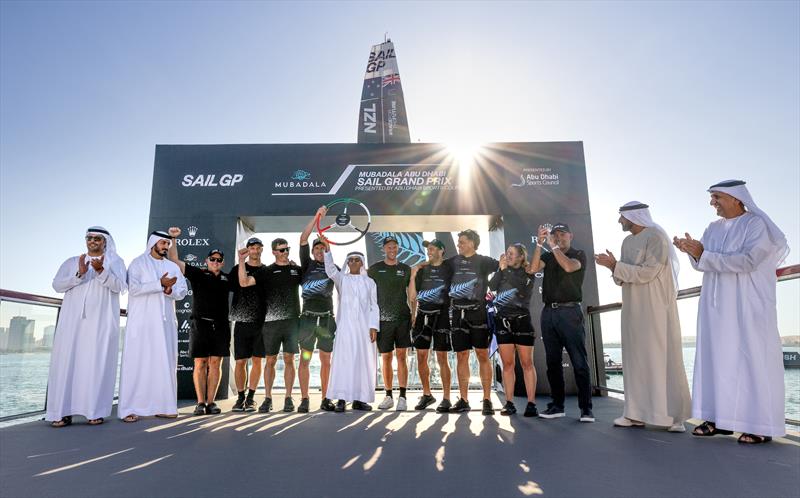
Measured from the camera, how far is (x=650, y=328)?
124 inches

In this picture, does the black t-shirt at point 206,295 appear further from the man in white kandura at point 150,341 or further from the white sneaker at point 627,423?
the white sneaker at point 627,423

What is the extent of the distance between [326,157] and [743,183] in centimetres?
471

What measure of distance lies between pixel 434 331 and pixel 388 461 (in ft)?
6.98

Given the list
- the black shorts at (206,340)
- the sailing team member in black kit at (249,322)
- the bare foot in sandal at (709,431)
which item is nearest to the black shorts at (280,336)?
the sailing team member in black kit at (249,322)

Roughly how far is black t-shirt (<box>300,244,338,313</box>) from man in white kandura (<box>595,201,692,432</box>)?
2439 mm

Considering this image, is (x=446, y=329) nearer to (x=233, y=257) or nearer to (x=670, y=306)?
(x=670, y=306)

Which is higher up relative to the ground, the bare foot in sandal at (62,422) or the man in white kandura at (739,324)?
the man in white kandura at (739,324)

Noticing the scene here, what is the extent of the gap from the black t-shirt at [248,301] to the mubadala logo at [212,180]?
216cm

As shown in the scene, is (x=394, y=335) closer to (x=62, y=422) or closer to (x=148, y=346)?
(x=148, y=346)

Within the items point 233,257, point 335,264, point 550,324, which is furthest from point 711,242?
point 233,257

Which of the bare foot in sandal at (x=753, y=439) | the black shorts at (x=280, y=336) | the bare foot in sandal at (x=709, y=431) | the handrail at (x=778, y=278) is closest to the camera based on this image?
the bare foot in sandal at (x=753, y=439)

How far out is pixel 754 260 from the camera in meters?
2.66

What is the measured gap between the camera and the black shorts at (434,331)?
4.15 meters

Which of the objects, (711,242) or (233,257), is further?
(233,257)
